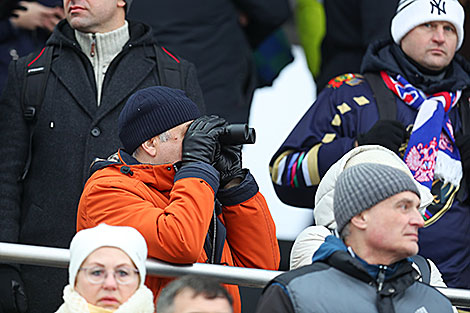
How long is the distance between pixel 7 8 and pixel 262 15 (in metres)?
1.61

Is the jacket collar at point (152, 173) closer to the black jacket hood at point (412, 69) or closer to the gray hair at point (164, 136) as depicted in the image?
the gray hair at point (164, 136)

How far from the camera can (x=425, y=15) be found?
550cm

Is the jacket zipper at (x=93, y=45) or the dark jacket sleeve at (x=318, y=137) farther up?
the jacket zipper at (x=93, y=45)

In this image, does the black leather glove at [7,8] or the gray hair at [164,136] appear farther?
the black leather glove at [7,8]

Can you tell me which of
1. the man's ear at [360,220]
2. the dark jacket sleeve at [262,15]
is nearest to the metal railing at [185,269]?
the man's ear at [360,220]

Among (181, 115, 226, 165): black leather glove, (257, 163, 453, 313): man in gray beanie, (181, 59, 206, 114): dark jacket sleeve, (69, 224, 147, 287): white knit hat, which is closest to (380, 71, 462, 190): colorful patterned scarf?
(181, 59, 206, 114): dark jacket sleeve

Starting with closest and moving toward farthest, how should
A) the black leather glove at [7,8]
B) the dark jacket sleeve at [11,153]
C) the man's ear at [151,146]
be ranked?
the man's ear at [151,146] < the dark jacket sleeve at [11,153] < the black leather glove at [7,8]

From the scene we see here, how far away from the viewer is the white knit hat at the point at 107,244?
3760mm

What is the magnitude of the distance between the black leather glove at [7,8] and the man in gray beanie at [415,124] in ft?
6.20

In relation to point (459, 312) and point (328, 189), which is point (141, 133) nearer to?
point (328, 189)

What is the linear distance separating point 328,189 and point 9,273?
1.45 meters

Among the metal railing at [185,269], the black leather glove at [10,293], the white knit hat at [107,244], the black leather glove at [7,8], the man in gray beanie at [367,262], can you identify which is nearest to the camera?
the man in gray beanie at [367,262]

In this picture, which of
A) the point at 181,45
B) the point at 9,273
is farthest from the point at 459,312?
the point at 181,45

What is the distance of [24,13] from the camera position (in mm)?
6359
